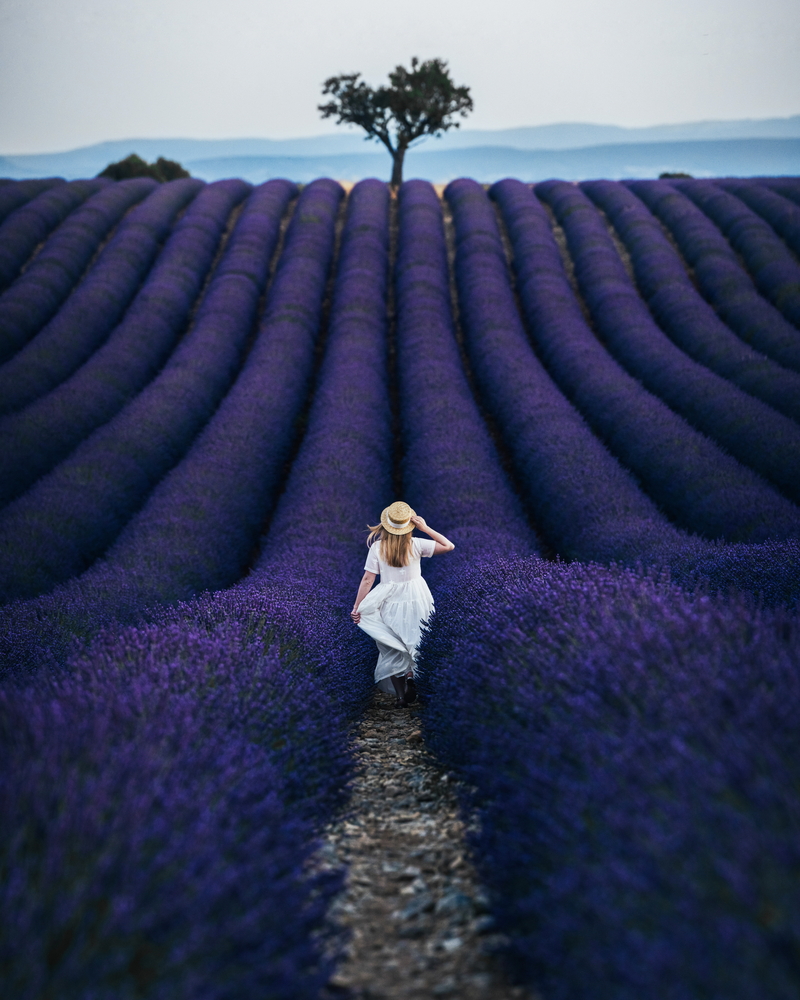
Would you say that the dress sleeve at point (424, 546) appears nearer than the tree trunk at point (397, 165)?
Yes

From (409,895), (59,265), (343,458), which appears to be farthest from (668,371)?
(59,265)

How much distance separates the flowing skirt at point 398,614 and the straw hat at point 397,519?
0.34m

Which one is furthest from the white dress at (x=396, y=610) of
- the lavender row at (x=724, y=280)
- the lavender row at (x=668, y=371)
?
the lavender row at (x=724, y=280)

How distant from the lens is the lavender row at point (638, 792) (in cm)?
109

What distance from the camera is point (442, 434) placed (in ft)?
25.0

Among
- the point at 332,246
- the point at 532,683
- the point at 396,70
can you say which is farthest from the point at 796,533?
the point at 396,70

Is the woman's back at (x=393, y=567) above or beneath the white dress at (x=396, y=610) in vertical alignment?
above

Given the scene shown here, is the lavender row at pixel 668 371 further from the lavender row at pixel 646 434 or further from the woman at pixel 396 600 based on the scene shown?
the woman at pixel 396 600

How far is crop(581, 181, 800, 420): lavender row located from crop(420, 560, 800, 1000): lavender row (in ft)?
21.4

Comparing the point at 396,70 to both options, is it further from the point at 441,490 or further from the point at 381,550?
the point at 381,550

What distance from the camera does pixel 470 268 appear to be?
13.5 meters

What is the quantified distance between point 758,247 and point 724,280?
1770 mm

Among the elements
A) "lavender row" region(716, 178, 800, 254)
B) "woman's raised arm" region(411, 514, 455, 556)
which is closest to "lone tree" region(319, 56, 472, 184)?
"lavender row" region(716, 178, 800, 254)

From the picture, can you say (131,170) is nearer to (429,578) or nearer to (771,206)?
(771,206)
